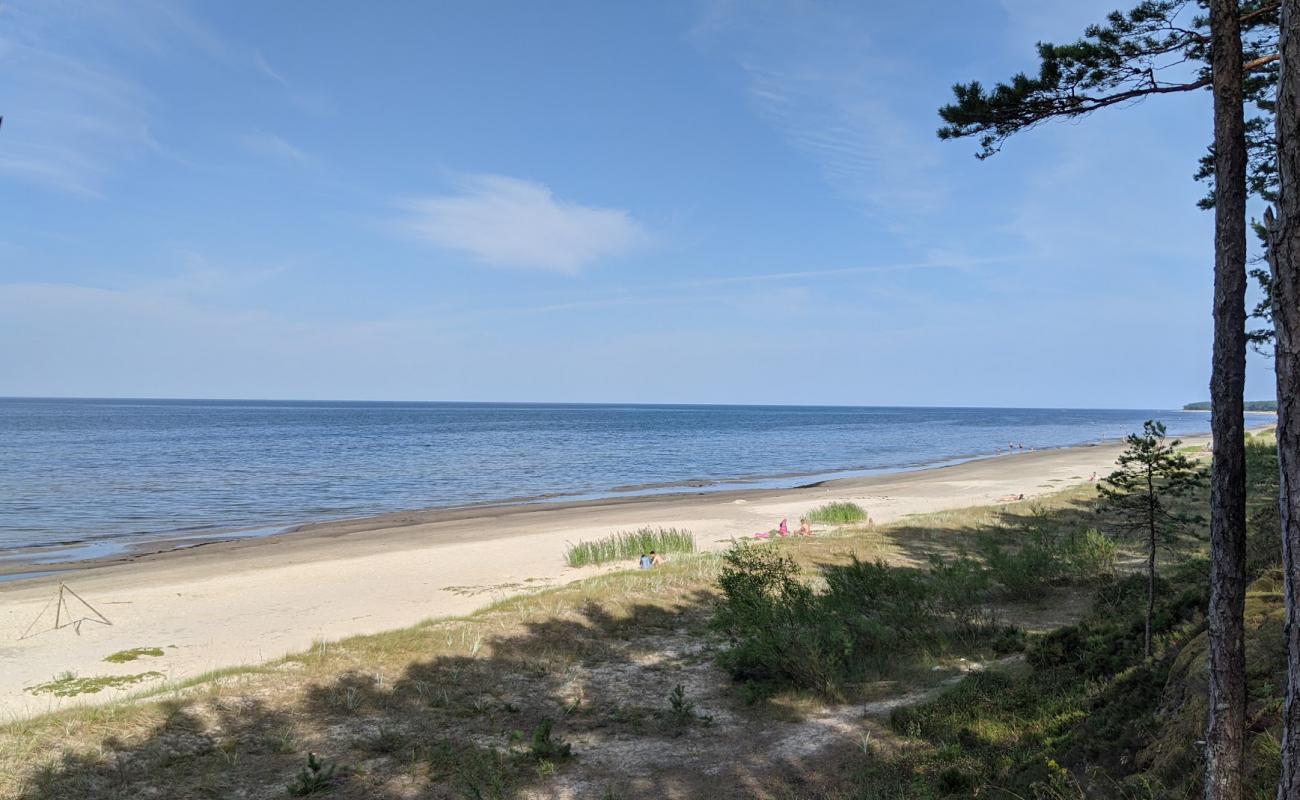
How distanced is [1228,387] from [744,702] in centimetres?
592

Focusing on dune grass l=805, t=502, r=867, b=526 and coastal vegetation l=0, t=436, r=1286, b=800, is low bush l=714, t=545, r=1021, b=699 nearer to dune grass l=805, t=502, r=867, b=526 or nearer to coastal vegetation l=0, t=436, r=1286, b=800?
coastal vegetation l=0, t=436, r=1286, b=800

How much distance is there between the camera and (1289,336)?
3.04 m

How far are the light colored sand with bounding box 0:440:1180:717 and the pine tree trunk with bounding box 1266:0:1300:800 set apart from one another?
37.9ft

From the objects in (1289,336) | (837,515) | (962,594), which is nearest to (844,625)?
(962,594)

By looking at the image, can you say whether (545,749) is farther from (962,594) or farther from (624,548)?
(624,548)

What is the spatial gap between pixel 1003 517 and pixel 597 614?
42.9 ft

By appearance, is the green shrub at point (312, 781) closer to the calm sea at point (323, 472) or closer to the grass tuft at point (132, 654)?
the grass tuft at point (132, 654)

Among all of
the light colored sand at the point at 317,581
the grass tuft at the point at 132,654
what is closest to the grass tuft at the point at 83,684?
the light colored sand at the point at 317,581

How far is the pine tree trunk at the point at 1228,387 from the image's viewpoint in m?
4.52

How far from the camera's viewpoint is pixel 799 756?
281 inches

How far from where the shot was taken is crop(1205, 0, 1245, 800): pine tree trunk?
4520 millimetres

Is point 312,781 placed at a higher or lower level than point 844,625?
lower

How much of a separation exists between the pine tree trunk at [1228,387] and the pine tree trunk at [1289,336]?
1.60 meters

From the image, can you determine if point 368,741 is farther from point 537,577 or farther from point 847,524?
point 847,524
